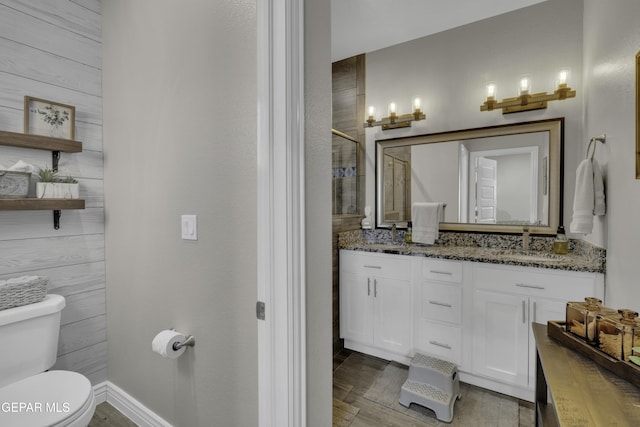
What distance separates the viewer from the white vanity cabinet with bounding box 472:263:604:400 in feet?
5.71

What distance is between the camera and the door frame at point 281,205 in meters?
0.91

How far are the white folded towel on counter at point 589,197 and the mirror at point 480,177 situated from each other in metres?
0.57

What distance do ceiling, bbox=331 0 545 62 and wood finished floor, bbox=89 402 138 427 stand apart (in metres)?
2.96

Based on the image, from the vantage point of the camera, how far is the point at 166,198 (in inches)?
53.9

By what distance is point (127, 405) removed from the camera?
64.2 inches

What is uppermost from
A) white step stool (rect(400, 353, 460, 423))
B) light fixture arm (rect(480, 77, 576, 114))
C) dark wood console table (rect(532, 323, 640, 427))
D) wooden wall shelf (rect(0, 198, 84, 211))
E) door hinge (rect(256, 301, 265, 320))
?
light fixture arm (rect(480, 77, 576, 114))

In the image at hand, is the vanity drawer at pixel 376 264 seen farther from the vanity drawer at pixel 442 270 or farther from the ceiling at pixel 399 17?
the ceiling at pixel 399 17

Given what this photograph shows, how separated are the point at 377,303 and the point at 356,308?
0.67ft

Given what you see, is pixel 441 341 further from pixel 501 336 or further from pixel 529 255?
pixel 529 255

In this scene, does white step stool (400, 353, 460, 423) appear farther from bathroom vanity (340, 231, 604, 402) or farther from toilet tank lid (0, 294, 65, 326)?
toilet tank lid (0, 294, 65, 326)

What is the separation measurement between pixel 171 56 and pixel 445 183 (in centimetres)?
220

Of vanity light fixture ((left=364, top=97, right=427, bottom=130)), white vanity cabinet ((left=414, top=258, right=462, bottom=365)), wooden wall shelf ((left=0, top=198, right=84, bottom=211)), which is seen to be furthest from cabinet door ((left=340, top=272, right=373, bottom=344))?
wooden wall shelf ((left=0, top=198, right=84, bottom=211))

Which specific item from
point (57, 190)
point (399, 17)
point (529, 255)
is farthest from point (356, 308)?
point (399, 17)

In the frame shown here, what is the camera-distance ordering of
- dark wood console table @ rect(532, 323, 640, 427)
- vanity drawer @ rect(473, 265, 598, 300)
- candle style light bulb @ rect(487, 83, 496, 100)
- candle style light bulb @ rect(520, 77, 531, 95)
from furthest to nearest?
candle style light bulb @ rect(487, 83, 496, 100) < candle style light bulb @ rect(520, 77, 531, 95) < vanity drawer @ rect(473, 265, 598, 300) < dark wood console table @ rect(532, 323, 640, 427)
